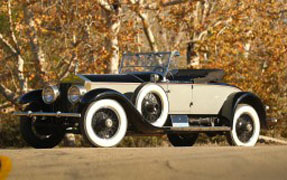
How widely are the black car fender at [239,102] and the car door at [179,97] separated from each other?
2.68 ft

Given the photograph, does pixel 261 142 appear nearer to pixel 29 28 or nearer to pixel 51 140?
pixel 29 28

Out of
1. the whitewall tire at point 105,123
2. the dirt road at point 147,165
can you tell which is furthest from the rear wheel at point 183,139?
the dirt road at point 147,165

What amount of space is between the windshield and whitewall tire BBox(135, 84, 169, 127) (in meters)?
1.03

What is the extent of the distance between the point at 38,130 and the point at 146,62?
8.19 feet

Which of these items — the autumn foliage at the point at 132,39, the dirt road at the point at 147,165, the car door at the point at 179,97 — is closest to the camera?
the dirt road at the point at 147,165

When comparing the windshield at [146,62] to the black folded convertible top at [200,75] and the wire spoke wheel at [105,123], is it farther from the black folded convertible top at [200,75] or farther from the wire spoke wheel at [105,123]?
the wire spoke wheel at [105,123]

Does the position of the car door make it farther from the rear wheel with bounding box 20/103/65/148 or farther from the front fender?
the front fender

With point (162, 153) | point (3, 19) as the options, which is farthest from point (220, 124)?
point (3, 19)

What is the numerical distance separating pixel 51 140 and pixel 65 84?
102cm

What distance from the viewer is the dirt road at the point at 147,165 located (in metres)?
6.81

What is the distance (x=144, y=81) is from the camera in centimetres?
1170

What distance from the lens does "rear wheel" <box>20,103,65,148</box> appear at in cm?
1129

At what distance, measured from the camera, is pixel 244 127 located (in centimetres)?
1267

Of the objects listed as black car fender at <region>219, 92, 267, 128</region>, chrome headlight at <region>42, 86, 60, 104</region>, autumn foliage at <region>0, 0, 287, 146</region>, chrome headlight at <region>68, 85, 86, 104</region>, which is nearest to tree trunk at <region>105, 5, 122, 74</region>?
autumn foliage at <region>0, 0, 287, 146</region>
